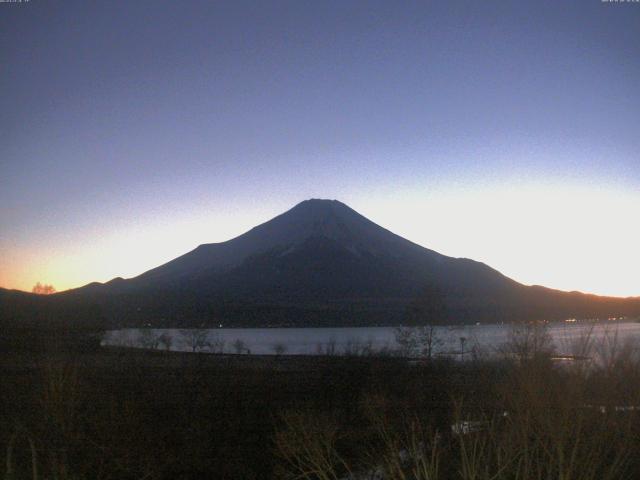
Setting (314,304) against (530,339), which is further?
(314,304)

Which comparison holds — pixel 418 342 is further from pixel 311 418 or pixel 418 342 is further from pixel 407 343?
pixel 311 418

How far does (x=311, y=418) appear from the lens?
17.6 metres

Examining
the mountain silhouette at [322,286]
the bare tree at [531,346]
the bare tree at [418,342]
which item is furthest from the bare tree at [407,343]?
the bare tree at [531,346]

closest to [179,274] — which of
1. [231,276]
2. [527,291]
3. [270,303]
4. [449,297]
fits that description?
[231,276]

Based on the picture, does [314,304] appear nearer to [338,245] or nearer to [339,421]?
[338,245]

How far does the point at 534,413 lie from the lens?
10.2 m

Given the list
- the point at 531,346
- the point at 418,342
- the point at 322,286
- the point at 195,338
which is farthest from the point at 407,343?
the point at 322,286

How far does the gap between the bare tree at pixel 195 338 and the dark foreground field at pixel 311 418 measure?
14.8 metres

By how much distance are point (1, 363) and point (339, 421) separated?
482 inches

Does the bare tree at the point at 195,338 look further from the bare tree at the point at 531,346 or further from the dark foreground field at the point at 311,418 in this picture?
the bare tree at the point at 531,346

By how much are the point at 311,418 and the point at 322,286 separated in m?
94.2

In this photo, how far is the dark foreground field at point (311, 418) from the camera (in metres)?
8.95

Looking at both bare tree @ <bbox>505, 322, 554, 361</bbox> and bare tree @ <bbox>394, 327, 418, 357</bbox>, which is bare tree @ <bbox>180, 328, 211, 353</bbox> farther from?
bare tree @ <bbox>505, 322, 554, 361</bbox>

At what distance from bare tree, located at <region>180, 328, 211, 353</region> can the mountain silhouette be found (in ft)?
3.83
